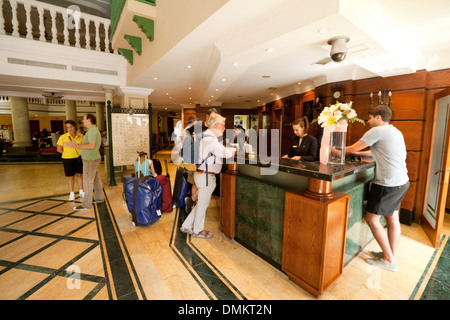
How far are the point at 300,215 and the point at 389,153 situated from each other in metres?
1.19

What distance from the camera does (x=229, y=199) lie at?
8.98ft

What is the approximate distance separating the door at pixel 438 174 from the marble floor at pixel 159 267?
221 mm

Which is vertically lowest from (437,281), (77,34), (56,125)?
(437,281)

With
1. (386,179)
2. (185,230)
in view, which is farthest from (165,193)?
(386,179)

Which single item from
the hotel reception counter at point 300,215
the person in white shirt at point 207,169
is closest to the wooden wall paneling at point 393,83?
the hotel reception counter at point 300,215

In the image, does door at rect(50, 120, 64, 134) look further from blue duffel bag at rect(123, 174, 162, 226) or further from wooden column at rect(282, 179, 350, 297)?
wooden column at rect(282, 179, 350, 297)

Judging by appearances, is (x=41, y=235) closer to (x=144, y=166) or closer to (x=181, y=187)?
(x=144, y=166)

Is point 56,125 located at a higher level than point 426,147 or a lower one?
higher

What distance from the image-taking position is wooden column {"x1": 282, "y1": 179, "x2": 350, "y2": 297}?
1760 mm

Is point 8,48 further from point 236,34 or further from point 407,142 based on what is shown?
point 407,142

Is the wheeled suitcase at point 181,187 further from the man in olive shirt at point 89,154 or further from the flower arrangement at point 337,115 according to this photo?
the flower arrangement at point 337,115

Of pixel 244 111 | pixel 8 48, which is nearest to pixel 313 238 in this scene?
pixel 8 48

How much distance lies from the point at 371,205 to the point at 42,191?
256 inches

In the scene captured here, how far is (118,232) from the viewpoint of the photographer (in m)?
3.02
